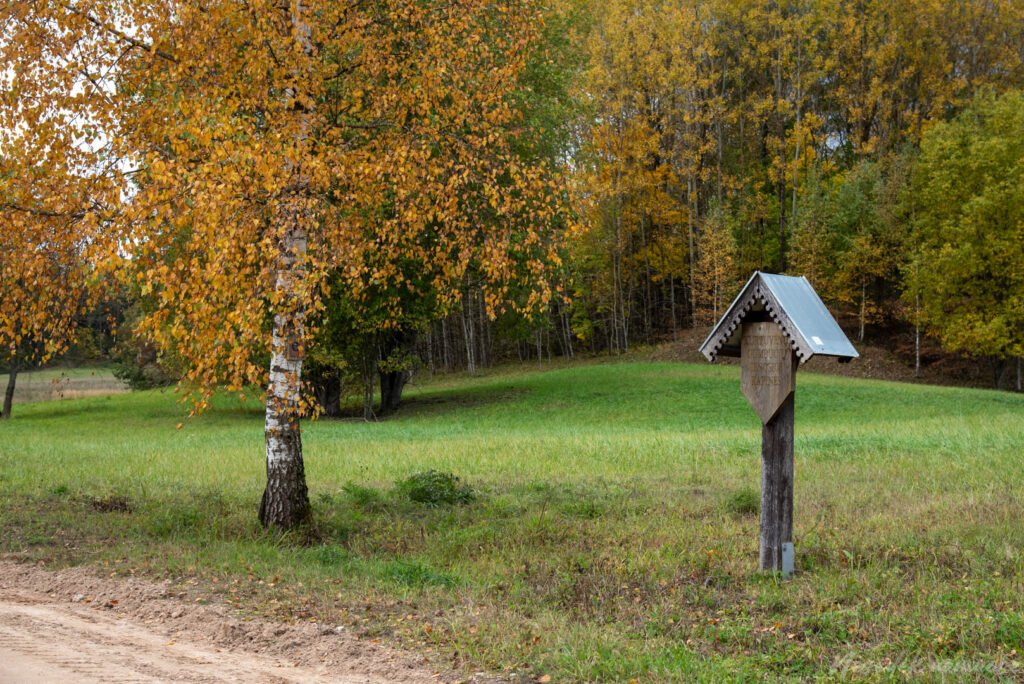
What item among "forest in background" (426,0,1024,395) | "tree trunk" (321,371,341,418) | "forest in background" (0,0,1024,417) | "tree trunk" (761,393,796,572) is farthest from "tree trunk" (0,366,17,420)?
"tree trunk" (761,393,796,572)

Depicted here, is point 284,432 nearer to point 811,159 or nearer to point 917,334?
point 917,334

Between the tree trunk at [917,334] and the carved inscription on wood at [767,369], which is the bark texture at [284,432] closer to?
the carved inscription on wood at [767,369]

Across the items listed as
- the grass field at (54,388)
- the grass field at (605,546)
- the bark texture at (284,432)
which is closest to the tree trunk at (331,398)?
the grass field at (605,546)

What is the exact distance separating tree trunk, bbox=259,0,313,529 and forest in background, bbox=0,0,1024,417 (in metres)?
23.5

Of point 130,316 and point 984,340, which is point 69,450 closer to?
point 130,316

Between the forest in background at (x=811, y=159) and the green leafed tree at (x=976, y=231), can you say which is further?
the forest in background at (x=811, y=159)

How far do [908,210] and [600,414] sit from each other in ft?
83.4

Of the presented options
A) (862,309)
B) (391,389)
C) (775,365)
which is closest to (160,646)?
(775,365)

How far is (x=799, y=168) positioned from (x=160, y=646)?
167ft

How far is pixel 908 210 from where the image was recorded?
46.0 meters

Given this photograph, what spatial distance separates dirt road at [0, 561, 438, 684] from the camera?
229 inches

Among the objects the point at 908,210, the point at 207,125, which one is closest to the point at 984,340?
the point at 908,210

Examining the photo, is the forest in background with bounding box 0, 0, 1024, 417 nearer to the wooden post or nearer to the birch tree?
the birch tree

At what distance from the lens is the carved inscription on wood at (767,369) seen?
26.4 ft
